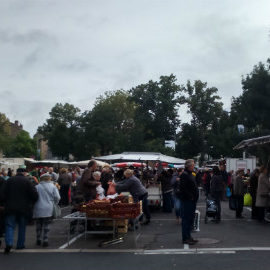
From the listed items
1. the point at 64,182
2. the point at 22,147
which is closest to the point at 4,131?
the point at 22,147

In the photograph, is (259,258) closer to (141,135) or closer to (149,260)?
(149,260)

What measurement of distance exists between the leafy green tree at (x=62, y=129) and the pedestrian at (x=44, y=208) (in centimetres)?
7444

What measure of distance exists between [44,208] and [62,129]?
78.8 meters

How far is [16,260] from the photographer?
32.3ft

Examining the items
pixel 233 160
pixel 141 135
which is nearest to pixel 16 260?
pixel 233 160

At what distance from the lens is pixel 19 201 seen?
11086mm

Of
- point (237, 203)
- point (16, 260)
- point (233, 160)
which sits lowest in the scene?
point (16, 260)

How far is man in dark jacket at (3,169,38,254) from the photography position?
11039mm

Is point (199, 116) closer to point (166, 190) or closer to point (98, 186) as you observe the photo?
point (166, 190)

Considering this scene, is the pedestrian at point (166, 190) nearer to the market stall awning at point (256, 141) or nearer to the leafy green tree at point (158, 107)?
the market stall awning at point (256, 141)

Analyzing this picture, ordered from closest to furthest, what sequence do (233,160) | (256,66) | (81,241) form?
(81,241) → (233,160) → (256,66)

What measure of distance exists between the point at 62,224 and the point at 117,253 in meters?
6.19

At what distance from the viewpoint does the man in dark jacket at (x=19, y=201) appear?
1104 cm

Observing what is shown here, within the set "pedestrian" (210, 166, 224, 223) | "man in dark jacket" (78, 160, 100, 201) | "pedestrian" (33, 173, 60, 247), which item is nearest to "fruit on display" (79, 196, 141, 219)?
"pedestrian" (33, 173, 60, 247)
